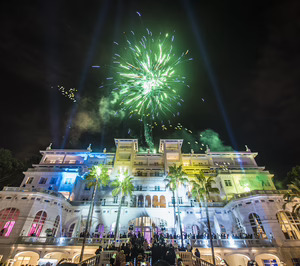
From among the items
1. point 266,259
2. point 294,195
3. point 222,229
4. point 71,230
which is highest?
point 294,195

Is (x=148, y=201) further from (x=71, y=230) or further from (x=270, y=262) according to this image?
(x=270, y=262)

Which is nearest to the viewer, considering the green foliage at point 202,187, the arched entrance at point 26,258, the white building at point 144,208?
the arched entrance at point 26,258

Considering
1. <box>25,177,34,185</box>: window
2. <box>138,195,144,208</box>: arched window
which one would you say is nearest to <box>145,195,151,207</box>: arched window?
<box>138,195,144,208</box>: arched window

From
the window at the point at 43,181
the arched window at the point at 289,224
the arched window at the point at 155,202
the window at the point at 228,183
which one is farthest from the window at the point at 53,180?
the arched window at the point at 289,224

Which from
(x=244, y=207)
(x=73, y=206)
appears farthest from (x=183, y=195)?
(x=73, y=206)

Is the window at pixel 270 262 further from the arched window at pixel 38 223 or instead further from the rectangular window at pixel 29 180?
the rectangular window at pixel 29 180

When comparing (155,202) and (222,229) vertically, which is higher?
(155,202)

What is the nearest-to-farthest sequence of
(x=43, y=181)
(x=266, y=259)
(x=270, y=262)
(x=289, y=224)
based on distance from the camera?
(x=270, y=262) < (x=266, y=259) < (x=289, y=224) < (x=43, y=181)

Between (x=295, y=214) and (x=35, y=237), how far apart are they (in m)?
37.6

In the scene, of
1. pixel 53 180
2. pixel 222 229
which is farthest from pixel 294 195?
pixel 53 180

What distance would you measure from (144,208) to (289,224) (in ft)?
76.0

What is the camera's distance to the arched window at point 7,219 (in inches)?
919

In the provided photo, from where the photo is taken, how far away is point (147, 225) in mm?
31125

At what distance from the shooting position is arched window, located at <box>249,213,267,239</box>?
Answer: 2372 centimetres
